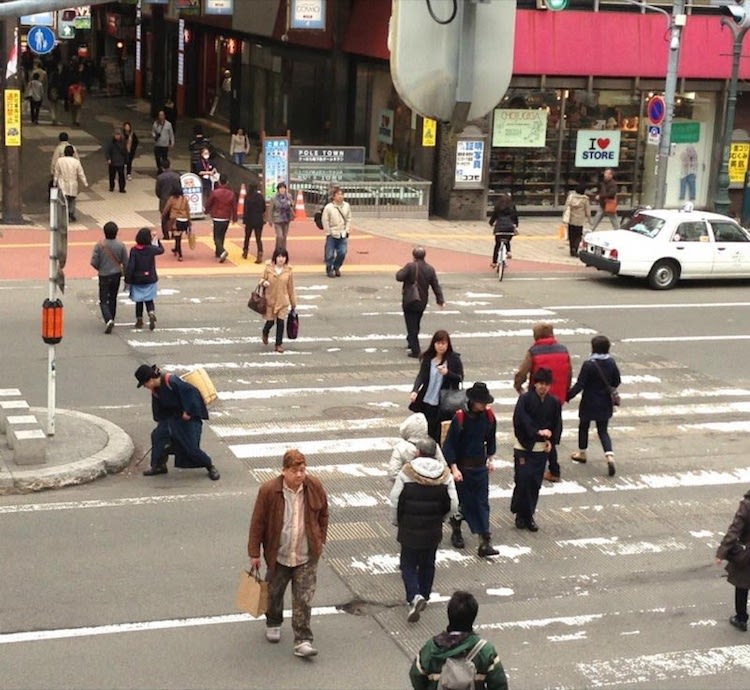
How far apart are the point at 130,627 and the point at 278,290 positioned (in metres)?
9.22

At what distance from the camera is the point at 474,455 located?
1155cm

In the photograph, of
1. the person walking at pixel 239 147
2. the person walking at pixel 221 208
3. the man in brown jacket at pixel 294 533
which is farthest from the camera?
the person walking at pixel 239 147

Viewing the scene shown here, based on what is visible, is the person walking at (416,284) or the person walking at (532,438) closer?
the person walking at (532,438)

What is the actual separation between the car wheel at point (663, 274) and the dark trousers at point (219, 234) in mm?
7873

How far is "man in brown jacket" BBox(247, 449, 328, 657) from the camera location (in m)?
9.41

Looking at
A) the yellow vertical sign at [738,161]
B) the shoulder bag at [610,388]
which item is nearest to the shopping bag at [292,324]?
the shoulder bag at [610,388]

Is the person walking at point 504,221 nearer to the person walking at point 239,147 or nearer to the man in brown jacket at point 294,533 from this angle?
the person walking at point 239,147

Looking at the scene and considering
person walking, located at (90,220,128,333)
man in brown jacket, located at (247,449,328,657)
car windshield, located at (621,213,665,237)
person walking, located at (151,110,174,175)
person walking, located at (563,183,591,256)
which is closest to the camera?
man in brown jacket, located at (247,449,328,657)

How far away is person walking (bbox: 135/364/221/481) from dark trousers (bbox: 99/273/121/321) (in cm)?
669

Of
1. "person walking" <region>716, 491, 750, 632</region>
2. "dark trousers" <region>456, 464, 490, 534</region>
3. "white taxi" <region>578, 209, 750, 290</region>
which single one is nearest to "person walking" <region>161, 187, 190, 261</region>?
"white taxi" <region>578, 209, 750, 290</region>

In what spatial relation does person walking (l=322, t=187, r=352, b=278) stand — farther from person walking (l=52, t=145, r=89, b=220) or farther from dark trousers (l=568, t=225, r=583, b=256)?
person walking (l=52, t=145, r=89, b=220)

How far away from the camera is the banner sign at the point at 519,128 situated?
3319cm

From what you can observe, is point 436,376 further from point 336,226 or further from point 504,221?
point 504,221

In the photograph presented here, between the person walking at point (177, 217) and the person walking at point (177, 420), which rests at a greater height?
the person walking at point (177, 217)
